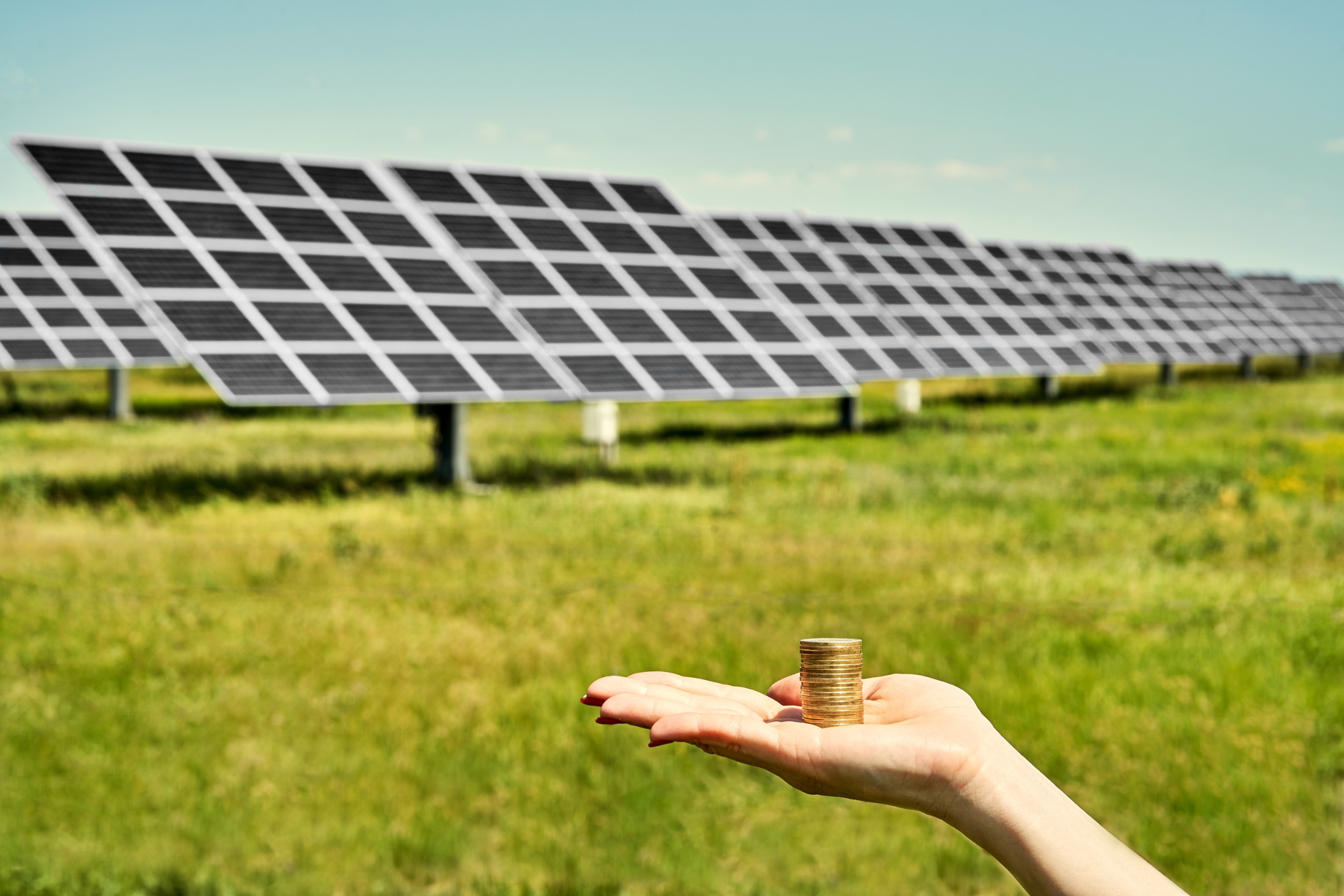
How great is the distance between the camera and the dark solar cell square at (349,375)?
15438 mm

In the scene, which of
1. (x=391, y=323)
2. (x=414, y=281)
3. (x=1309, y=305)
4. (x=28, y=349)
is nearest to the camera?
(x=391, y=323)

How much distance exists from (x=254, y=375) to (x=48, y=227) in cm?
2134

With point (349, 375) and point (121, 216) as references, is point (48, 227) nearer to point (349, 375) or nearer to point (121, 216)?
point (121, 216)

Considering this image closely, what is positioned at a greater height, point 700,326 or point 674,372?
point 700,326

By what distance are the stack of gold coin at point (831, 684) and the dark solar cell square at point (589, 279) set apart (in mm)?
16539

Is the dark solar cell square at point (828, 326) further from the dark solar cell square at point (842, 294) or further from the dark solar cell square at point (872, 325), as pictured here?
the dark solar cell square at point (842, 294)

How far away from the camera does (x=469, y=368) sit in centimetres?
1664

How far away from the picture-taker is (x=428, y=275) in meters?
18.0

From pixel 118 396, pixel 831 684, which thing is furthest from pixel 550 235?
pixel 831 684

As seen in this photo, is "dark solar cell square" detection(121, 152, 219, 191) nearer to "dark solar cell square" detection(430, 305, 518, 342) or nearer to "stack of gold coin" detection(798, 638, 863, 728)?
"dark solar cell square" detection(430, 305, 518, 342)

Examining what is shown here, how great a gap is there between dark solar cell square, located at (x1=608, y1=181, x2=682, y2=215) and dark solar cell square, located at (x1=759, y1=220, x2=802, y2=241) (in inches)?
→ 299

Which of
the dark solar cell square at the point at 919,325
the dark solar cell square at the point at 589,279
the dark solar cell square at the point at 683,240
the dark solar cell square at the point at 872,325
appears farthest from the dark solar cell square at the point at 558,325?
the dark solar cell square at the point at 919,325

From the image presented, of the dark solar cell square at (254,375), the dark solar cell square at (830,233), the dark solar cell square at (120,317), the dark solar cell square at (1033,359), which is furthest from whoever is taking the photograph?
the dark solar cell square at (830,233)

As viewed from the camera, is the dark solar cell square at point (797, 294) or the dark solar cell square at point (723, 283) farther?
the dark solar cell square at point (797, 294)
